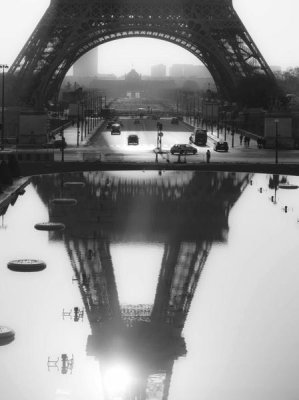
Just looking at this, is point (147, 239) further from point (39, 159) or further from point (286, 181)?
point (39, 159)

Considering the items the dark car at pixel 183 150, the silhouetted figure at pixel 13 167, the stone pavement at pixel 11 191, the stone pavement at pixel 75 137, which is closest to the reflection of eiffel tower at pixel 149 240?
the stone pavement at pixel 11 191

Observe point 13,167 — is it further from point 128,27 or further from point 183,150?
point 128,27

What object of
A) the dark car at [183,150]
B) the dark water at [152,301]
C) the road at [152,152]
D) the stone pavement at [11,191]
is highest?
the dark car at [183,150]

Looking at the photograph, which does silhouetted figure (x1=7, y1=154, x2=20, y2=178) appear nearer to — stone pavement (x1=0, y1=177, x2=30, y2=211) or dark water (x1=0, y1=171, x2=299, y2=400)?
stone pavement (x1=0, y1=177, x2=30, y2=211)

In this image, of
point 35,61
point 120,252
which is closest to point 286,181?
point 120,252

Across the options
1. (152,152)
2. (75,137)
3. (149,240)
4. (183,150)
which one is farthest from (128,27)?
(149,240)

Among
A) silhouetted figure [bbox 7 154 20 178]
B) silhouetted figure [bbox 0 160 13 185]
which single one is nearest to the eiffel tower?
silhouetted figure [bbox 7 154 20 178]

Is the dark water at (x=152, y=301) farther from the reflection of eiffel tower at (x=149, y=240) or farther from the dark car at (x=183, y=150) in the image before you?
the dark car at (x=183, y=150)
